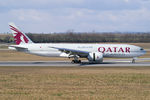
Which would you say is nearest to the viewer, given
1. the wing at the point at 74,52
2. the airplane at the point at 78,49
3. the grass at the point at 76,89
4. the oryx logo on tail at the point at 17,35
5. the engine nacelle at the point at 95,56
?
the grass at the point at 76,89

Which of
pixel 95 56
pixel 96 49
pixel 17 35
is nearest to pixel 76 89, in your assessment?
pixel 95 56

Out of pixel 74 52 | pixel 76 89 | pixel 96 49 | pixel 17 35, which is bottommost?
pixel 76 89

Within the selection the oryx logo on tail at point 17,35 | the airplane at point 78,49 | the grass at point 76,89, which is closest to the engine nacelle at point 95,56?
the airplane at point 78,49

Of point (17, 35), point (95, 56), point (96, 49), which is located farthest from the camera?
point (17, 35)

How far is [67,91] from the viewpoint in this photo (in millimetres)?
19078

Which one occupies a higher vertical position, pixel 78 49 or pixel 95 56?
pixel 78 49

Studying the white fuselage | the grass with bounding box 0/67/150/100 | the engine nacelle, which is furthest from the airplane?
the grass with bounding box 0/67/150/100

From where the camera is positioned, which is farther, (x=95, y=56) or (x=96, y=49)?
(x=96, y=49)

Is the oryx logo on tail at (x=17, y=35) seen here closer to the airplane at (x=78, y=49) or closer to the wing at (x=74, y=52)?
the airplane at (x=78, y=49)

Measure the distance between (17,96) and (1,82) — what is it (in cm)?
680

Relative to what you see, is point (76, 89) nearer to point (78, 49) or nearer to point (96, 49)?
point (96, 49)

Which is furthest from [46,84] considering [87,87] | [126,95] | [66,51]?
[66,51]

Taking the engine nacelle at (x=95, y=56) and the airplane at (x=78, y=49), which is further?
the airplane at (x=78, y=49)

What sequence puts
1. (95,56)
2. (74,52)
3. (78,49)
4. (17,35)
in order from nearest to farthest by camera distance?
(95,56) < (74,52) < (78,49) < (17,35)
